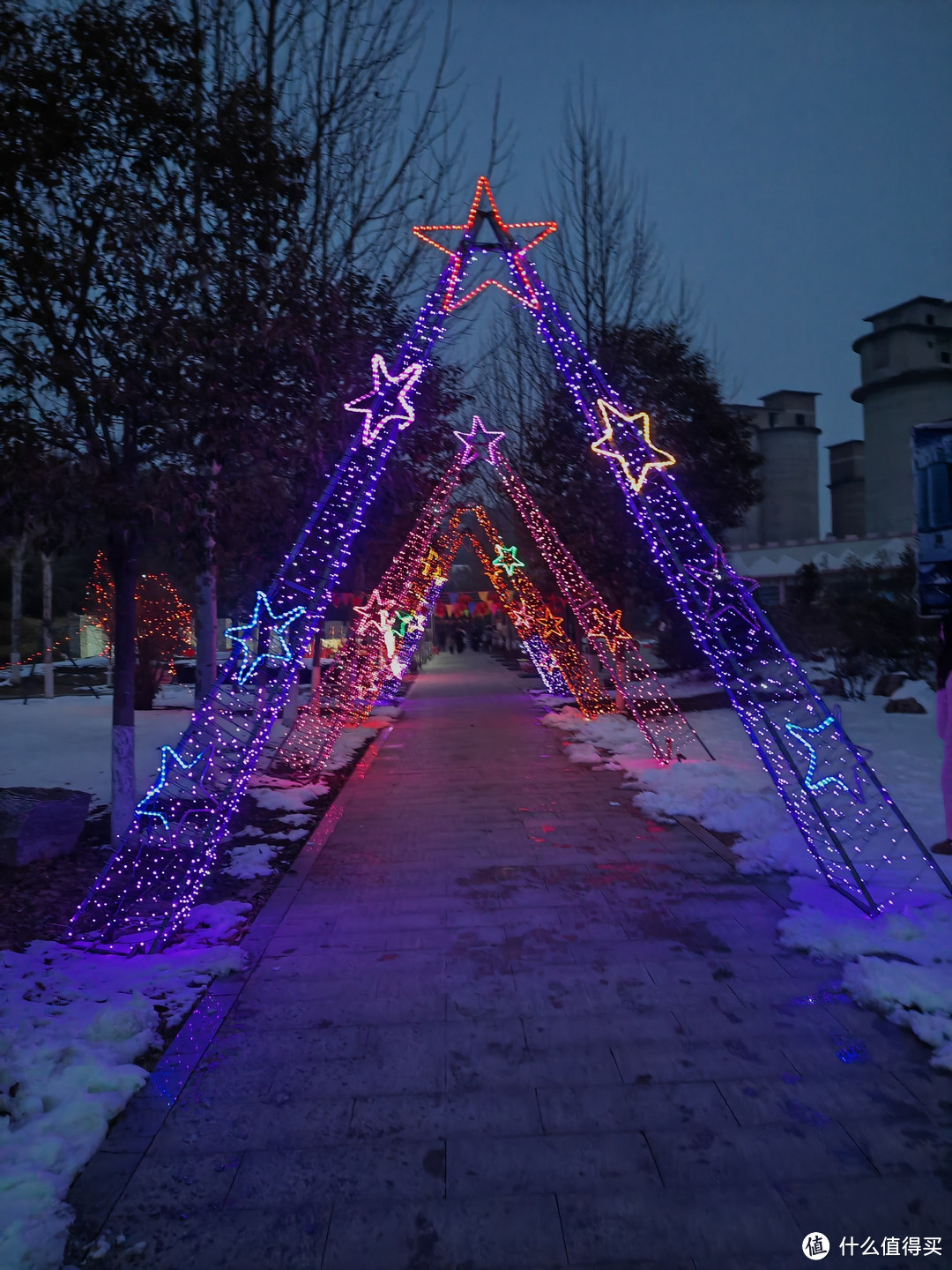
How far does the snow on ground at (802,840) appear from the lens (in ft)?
13.7

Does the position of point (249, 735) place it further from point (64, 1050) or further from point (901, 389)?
point (901, 389)

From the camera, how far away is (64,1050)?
12.1 feet

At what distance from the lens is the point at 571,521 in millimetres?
17422

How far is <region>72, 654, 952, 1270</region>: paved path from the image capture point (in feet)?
8.80

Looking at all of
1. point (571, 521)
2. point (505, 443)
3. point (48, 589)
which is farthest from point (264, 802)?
point (48, 589)

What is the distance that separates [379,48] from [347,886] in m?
8.99

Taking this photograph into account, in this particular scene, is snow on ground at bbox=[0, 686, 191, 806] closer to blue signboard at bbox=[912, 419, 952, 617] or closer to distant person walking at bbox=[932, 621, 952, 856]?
distant person walking at bbox=[932, 621, 952, 856]

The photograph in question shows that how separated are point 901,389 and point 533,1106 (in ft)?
121

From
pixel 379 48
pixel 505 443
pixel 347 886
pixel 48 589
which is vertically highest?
pixel 379 48

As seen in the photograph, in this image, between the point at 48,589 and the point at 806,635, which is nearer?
the point at 806,635

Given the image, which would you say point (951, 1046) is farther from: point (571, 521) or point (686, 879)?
point (571, 521)

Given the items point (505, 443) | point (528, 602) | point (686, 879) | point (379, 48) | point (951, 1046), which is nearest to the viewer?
point (951, 1046)

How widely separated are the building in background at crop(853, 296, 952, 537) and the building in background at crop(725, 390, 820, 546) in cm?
835

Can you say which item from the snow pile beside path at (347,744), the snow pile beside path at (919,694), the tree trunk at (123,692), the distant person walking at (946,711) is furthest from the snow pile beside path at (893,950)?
the snow pile beside path at (919,694)
